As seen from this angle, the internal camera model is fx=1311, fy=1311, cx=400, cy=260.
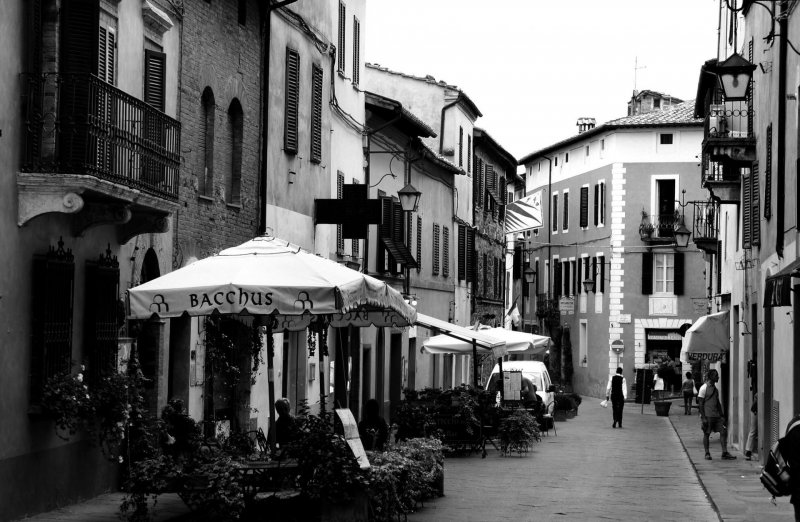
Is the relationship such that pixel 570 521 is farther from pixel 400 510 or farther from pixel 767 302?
pixel 767 302

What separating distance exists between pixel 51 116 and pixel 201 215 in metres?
6.20

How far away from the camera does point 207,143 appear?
66.7 feet

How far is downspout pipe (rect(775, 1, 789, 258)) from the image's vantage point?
1984 centimetres

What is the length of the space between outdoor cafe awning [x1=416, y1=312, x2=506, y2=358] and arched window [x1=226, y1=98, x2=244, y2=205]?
574cm

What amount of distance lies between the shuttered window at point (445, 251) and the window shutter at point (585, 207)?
22.0m

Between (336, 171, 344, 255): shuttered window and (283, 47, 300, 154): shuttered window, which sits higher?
(283, 47, 300, 154): shuttered window

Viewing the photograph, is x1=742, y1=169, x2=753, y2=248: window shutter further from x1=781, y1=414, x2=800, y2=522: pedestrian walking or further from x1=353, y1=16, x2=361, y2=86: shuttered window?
x1=781, y1=414, x2=800, y2=522: pedestrian walking

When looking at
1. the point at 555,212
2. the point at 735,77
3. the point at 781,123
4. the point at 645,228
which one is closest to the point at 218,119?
the point at 735,77

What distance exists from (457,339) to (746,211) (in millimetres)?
7177

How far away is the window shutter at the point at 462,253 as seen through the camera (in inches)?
1827

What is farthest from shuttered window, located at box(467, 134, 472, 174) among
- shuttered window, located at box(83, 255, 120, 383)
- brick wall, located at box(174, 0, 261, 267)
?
shuttered window, located at box(83, 255, 120, 383)

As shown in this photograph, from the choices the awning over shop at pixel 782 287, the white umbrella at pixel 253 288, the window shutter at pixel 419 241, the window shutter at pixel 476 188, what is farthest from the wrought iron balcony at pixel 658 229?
the white umbrella at pixel 253 288

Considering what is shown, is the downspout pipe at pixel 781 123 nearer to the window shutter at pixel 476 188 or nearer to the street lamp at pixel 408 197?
the street lamp at pixel 408 197

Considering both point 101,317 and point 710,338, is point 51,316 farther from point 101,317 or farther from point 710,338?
point 710,338
